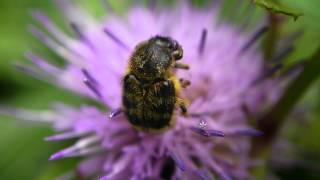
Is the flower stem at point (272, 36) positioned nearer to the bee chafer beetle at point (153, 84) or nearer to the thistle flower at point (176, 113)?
the thistle flower at point (176, 113)

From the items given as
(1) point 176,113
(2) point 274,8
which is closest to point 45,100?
(1) point 176,113

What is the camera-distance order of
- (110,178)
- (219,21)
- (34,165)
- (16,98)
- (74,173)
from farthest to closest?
1. (16,98)
2. (34,165)
3. (219,21)
4. (74,173)
5. (110,178)

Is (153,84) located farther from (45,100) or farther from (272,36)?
(45,100)

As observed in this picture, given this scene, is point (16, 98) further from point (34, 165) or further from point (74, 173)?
point (74, 173)

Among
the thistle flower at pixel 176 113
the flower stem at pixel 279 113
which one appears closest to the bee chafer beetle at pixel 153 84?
the thistle flower at pixel 176 113

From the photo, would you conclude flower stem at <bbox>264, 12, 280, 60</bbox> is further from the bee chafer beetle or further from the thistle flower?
the bee chafer beetle

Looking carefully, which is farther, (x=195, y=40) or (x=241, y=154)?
(x=195, y=40)

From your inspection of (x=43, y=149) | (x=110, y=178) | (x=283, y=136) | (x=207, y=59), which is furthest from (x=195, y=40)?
(x=43, y=149)
